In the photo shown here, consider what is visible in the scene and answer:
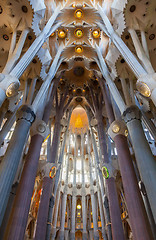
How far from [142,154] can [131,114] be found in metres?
2.30

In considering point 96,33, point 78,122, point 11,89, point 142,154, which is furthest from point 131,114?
point 78,122

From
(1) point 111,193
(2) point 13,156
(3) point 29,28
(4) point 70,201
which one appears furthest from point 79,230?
(3) point 29,28

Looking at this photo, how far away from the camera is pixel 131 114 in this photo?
27.1 feet

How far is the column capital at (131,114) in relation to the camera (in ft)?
26.8

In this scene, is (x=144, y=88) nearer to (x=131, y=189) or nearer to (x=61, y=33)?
(x=131, y=189)

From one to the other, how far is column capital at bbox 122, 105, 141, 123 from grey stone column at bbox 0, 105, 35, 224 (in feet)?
16.7

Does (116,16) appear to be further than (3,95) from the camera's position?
Yes

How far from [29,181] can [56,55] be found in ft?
32.9

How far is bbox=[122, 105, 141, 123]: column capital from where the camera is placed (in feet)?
26.8

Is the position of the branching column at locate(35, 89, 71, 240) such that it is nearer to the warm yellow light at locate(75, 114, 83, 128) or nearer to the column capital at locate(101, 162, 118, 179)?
the column capital at locate(101, 162, 118, 179)

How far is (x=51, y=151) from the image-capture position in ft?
47.0

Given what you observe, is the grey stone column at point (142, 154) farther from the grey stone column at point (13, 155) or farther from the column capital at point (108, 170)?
the column capital at point (108, 170)

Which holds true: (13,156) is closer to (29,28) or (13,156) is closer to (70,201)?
(29,28)

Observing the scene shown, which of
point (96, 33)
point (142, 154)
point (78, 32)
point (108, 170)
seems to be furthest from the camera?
point (96, 33)
